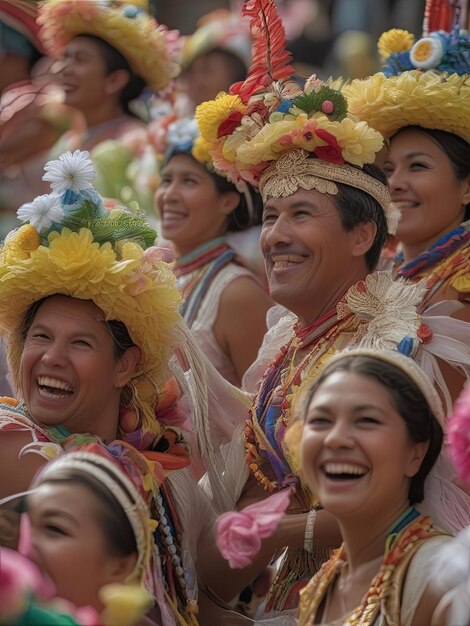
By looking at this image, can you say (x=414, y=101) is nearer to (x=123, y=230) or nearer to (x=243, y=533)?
(x=123, y=230)

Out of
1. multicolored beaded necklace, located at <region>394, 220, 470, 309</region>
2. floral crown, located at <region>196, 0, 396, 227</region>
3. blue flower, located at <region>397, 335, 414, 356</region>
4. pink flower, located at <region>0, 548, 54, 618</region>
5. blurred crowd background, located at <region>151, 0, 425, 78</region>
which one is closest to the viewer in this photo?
pink flower, located at <region>0, 548, 54, 618</region>

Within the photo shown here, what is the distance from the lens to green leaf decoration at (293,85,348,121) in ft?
17.1

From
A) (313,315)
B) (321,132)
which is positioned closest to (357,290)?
(313,315)

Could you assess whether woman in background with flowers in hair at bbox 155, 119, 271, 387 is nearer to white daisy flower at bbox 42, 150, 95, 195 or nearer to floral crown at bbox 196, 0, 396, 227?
floral crown at bbox 196, 0, 396, 227

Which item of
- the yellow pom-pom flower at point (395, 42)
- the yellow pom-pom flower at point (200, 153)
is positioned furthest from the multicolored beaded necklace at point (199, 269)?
the yellow pom-pom flower at point (395, 42)

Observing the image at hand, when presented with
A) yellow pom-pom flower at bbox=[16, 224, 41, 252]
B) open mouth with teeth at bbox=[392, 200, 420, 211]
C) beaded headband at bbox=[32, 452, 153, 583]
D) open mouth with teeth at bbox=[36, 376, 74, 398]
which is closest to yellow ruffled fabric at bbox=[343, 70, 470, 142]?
open mouth with teeth at bbox=[392, 200, 420, 211]

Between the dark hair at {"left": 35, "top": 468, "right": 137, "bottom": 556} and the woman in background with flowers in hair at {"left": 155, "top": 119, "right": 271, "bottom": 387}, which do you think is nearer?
the dark hair at {"left": 35, "top": 468, "right": 137, "bottom": 556}

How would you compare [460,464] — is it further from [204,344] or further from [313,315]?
[204,344]

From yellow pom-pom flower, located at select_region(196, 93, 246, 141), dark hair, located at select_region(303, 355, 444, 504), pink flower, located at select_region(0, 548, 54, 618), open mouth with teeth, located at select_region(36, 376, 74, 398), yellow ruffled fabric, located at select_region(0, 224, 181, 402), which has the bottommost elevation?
pink flower, located at select_region(0, 548, 54, 618)

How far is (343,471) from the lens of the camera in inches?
152

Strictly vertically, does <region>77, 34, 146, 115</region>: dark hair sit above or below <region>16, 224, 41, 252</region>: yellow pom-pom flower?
above

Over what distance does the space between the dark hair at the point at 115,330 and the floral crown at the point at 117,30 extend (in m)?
3.15

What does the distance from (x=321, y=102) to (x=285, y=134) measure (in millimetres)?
187

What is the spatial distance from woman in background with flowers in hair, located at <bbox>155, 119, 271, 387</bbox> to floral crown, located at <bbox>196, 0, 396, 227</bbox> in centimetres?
124
